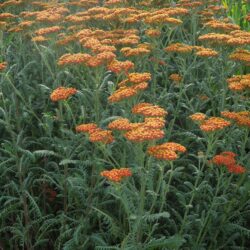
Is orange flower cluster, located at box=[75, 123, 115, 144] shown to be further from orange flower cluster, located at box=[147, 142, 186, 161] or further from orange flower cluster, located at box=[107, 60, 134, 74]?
orange flower cluster, located at box=[107, 60, 134, 74]

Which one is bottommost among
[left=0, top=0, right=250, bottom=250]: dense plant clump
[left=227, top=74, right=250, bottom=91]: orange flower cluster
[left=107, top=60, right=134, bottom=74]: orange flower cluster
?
[left=0, top=0, right=250, bottom=250]: dense plant clump

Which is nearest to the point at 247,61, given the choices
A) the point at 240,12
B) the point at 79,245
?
the point at 79,245

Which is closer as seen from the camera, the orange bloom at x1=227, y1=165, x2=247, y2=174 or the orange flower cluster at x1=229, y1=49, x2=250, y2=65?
the orange bloom at x1=227, y1=165, x2=247, y2=174

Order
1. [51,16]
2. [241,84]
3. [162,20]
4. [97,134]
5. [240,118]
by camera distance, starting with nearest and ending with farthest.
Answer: [97,134], [240,118], [241,84], [162,20], [51,16]

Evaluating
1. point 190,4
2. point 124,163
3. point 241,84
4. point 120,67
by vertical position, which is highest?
point 190,4

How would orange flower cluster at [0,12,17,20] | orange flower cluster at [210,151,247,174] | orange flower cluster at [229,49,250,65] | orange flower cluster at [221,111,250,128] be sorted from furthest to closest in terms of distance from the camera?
orange flower cluster at [0,12,17,20], orange flower cluster at [229,49,250,65], orange flower cluster at [221,111,250,128], orange flower cluster at [210,151,247,174]

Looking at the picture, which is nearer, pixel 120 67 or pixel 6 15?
pixel 120 67

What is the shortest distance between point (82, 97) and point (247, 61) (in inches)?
50.1

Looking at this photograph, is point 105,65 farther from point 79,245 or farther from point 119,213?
point 79,245

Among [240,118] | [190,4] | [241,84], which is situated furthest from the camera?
[190,4]

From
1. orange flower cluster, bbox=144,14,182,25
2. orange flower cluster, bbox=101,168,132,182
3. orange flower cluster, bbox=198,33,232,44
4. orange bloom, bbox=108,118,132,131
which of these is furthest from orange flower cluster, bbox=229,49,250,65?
orange flower cluster, bbox=101,168,132,182

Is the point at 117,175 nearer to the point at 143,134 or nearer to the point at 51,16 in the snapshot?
the point at 143,134

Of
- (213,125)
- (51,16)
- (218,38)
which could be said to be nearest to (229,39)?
(218,38)

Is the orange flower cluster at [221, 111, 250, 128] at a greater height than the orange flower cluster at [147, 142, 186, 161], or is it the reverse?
the orange flower cluster at [147, 142, 186, 161]
